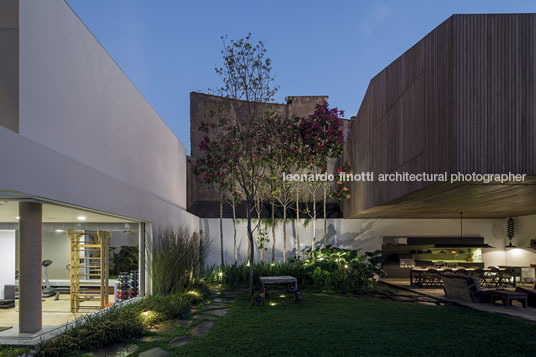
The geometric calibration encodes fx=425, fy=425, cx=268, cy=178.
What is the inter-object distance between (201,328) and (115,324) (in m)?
1.36

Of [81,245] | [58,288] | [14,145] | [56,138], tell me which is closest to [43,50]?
[56,138]

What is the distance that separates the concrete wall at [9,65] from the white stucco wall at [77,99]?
7 cm

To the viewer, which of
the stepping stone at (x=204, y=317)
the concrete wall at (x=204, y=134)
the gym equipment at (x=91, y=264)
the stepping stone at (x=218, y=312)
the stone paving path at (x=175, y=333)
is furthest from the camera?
the concrete wall at (x=204, y=134)

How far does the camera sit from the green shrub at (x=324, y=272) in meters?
11.1

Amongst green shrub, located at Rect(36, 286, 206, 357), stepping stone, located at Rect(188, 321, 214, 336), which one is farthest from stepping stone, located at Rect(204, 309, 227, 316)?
stepping stone, located at Rect(188, 321, 214, 336)

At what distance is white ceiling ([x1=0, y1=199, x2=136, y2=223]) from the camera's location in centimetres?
586

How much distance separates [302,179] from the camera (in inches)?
495

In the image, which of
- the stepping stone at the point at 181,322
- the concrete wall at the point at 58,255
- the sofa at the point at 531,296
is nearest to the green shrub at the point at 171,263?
the stepping stone at the point at 181,322

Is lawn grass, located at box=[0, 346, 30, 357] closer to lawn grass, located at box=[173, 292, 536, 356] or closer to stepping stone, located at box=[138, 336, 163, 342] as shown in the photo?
stepping stone, located at box=[138, 336, 163, 342]

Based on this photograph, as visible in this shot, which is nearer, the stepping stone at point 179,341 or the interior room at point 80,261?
the stepping stone at point 179,341

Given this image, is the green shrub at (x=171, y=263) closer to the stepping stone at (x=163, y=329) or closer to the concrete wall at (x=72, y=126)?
the concrete wall at (x=72, y=126)

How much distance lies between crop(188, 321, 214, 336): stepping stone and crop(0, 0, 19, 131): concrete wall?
11.9ft

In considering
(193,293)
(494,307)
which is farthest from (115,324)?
(494,307)

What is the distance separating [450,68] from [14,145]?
17.8ft
